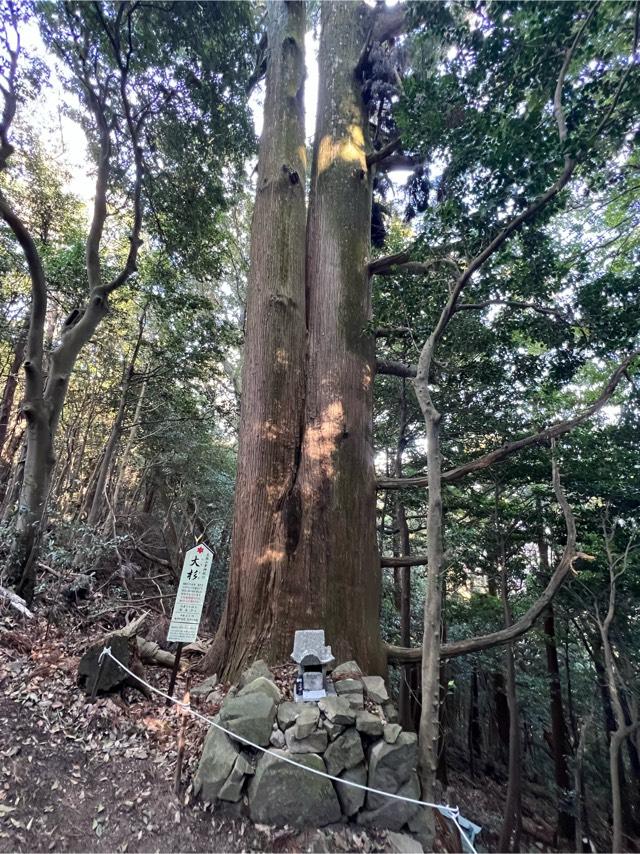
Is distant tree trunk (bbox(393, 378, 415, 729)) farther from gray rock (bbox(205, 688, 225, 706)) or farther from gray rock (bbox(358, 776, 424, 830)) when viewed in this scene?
gray rock (bbox(358, 776, 424, 830))

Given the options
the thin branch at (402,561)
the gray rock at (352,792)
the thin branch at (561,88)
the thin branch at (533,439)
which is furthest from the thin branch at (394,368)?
the gray rock at (352,792)

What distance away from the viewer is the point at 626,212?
6.52 metres

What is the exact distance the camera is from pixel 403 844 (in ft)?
7.68

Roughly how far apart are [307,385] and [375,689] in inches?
103

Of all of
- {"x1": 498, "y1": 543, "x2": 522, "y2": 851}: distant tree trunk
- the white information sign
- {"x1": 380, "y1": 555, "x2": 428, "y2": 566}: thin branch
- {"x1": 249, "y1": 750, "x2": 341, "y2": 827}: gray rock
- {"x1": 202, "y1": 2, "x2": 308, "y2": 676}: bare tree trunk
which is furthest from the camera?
{"x1": 498, "y1": 543, "x2": 522, "y2": 851}: distant tree trunk

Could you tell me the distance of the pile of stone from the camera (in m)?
A: 2.38

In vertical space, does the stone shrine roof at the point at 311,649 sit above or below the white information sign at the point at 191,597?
below

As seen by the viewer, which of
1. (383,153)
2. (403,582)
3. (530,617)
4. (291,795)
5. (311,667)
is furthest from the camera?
(403,582)

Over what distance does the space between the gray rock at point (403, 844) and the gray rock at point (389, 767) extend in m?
0.06

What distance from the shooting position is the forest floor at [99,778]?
221 cm

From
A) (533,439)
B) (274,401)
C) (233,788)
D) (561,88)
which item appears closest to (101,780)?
(233,788)

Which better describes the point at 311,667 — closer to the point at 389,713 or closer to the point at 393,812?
the point at 389,713

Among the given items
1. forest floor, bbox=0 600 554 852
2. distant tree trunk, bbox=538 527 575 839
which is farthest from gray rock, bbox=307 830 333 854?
distant tree trunk, bbox=538 527 575 839

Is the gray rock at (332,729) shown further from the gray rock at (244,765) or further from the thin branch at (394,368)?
the thin branch at (394,368)
